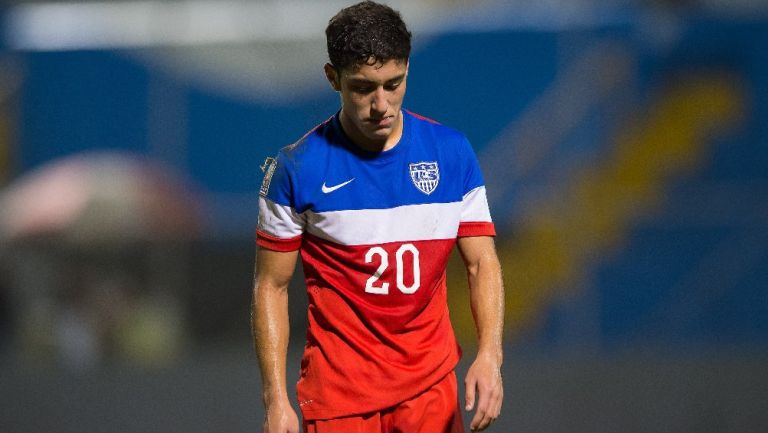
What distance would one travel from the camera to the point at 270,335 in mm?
3471

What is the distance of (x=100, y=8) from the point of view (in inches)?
308

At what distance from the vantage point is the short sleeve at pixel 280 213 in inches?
136

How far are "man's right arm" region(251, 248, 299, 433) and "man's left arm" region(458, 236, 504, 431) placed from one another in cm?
52

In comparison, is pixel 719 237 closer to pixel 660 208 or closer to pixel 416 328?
pixel 660 208

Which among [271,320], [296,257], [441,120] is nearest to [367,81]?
[296,257]

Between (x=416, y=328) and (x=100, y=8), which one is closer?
(x=416, y=328)

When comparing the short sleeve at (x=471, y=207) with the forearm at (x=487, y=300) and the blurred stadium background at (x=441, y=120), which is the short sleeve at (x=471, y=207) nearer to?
the forearm at (x=487, y=300)

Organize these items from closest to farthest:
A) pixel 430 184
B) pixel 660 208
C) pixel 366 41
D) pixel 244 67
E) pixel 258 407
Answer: pixel 366 41
pixel 430 184
pixel 258 407
pixel 660 208
pixel 244 67

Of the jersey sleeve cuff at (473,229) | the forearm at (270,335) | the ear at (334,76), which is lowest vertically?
the forearm at (270,335)

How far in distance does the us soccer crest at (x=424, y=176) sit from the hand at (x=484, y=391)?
53 centimetres

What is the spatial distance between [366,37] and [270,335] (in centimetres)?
91

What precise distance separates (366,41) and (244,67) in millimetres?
5093

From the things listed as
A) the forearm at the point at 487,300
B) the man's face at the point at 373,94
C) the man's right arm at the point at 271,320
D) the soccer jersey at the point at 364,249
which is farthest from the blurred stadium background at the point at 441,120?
the man's face at the point at 373,94

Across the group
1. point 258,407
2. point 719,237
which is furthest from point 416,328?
point 719,237
